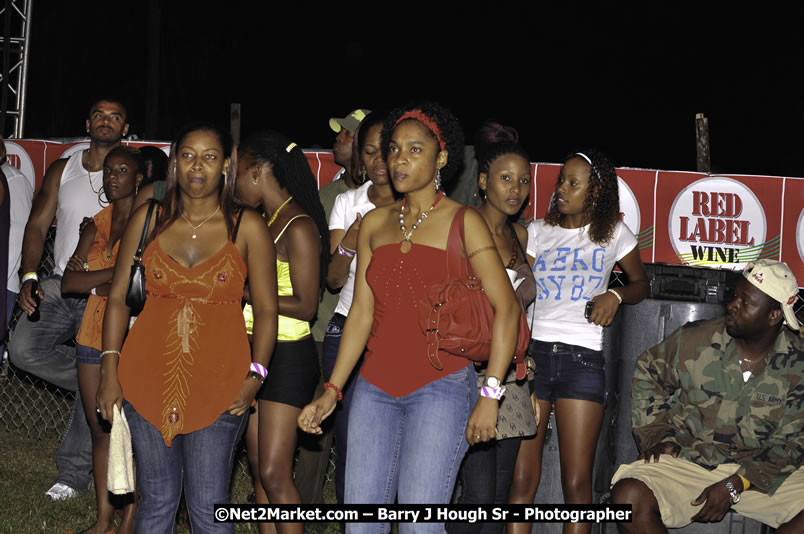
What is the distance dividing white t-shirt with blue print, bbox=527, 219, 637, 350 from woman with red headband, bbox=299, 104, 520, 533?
4.93 feet

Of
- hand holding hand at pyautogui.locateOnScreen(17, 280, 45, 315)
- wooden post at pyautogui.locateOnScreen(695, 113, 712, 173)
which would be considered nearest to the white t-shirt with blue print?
wooden post at pyautogui.locateOnScreen(695, 113, 712, 173)

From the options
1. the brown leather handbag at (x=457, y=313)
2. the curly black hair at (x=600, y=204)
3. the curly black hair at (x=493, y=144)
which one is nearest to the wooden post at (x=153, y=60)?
the curly black hair at (x=493, y=144)

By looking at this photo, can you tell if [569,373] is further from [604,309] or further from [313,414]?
[313,414]

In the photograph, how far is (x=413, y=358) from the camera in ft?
12.9

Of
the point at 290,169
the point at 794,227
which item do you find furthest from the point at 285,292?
the point at 794,227

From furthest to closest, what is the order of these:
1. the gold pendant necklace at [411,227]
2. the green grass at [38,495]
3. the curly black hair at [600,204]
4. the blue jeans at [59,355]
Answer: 1. the blue jeans at [59,355]
2. the green grass at [38,495]
3. the curly black hair at [600,204]
4. the gold pendant necklace at [411,227]

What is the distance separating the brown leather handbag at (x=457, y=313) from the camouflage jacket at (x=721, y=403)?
65.9 inches

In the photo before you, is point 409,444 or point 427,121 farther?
point 427,121

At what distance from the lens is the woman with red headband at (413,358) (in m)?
3.86

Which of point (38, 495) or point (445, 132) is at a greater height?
point (445, 132)

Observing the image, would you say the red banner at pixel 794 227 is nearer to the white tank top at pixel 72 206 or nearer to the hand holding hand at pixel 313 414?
the hand holding hand at pixel 313 414

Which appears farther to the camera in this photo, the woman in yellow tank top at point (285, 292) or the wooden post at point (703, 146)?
the wooden post at point (703, 146)

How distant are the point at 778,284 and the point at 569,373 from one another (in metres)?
1.18

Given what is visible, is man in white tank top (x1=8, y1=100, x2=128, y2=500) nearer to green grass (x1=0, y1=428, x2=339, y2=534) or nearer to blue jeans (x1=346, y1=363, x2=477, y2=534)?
green grass (x1=0, y1=428, x2=339, y2=534)
